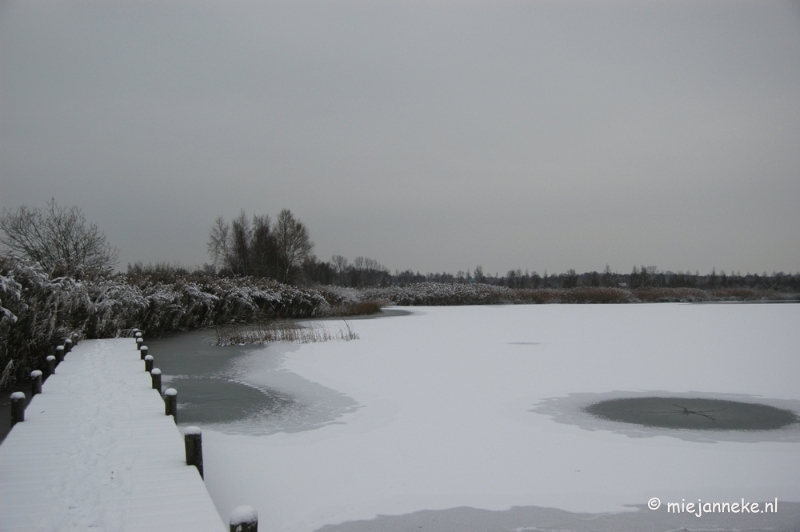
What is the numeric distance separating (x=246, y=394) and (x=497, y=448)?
507 cm

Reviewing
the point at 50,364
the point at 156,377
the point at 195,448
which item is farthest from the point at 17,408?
the point at 50,364

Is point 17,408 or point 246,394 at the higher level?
point 17,408

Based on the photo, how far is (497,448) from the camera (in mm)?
6969

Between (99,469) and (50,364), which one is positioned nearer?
(99,469)

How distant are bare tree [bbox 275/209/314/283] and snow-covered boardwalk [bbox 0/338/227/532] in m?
45.6

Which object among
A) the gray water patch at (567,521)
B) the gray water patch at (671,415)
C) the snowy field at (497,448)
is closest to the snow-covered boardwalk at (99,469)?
the snowy field at (497,448)

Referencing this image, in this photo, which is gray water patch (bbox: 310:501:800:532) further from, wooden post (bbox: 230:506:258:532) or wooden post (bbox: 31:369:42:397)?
wooden post (bbox: 31:369:42:397)

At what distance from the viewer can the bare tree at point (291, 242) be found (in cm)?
5388

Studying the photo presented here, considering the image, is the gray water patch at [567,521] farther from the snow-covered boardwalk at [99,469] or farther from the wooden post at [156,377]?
the wooden post at [156,377]

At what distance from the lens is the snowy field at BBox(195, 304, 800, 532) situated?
17.6ft

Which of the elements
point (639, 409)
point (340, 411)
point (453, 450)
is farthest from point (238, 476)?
point (639, 409)

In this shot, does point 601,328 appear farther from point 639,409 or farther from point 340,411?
point 340,411

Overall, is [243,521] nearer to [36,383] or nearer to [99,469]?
[99,469]

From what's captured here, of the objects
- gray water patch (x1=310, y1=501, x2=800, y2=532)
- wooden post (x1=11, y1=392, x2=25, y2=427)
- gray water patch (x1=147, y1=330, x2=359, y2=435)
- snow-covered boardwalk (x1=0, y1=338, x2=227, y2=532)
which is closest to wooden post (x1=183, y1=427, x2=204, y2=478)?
snow-covered boardwalk (x1=0, y1=338, x2=227, y2=532)
